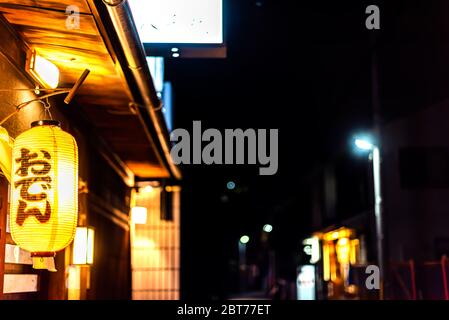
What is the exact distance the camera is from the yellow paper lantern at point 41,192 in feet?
22.7

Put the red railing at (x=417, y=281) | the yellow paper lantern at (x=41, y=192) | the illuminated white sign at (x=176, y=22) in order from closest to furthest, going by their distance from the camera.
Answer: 1. the yellow paper lantern at (x=41, y=192)
2. the illuminated white sign at (x=176, y=22)
3. the red railing at (x=417, y=281)

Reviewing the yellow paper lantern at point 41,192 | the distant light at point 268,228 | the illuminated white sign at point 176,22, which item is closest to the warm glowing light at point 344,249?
the illuminated white sign at point 176,22

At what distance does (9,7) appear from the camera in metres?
7.53

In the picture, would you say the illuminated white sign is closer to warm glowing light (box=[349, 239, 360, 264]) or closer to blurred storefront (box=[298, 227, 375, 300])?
blurred storefront (box=[298, 227, 375, 300])

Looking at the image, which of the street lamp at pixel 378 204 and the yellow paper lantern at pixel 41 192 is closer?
the yellow paper lantern at pixel 41 192

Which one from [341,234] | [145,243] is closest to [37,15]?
[145,243]

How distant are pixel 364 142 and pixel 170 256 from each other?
311 inches

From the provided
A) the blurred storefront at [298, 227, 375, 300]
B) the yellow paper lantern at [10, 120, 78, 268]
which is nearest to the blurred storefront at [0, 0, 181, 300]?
the yellow paper lantern at [10, 120, 78, 268]

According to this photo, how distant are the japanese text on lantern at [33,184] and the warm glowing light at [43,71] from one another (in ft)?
6.56

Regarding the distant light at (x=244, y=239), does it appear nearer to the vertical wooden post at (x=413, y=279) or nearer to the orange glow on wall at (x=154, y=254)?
the vertical wooden post at (x=413, y=279)

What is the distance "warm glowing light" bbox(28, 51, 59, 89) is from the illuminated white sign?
5.23 feet

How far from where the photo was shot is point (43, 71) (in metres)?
8.96
